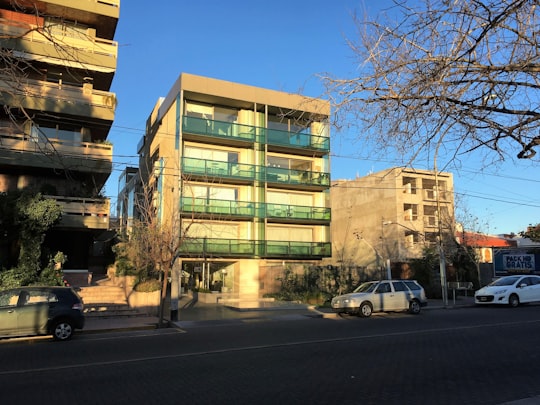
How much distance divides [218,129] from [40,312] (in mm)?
21342

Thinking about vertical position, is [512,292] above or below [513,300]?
above

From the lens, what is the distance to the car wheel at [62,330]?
1353 centimetres

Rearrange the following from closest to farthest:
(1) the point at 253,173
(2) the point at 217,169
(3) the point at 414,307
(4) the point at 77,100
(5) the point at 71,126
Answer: (3) the point at 414,307 → (4) the point at 77,100 → (5) the point at 71,126 → (2) the point at 217,169 → (1) the point at 253,173

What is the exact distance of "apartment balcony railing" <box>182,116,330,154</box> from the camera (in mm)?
31703

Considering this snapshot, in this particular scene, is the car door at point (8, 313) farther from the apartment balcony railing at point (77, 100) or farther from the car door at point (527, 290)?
the car door at point (527, 290)

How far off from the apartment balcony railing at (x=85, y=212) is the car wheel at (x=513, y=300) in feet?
73.3

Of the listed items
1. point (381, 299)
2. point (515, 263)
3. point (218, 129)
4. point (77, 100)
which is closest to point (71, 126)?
point (77, 100)

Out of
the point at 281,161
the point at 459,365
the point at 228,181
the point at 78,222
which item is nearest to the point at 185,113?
the point at 228,181

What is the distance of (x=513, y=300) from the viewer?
23.2 meters

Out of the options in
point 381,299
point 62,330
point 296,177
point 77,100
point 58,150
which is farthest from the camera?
point 296,177

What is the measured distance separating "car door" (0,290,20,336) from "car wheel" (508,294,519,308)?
22.5 metres

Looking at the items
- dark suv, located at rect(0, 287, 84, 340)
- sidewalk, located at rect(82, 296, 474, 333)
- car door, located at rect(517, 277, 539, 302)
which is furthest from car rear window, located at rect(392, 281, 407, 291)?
dark suv, located at rect(0, 287, 84, 340)

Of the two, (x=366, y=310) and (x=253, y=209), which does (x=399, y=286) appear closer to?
(x=366, y=310)

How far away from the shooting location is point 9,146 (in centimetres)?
2383
